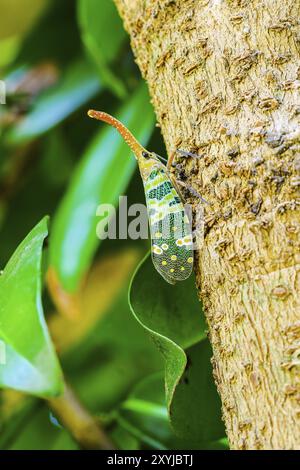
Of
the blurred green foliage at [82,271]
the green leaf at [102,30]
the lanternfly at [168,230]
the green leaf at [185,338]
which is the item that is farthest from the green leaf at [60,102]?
the green leaf at [185,338]

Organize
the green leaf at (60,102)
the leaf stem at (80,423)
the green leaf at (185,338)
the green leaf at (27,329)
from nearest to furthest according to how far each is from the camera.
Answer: the green leaf at (27,329)
the green leaf at (185,338)
the leaf stem at (80,423)
the green leaf at (60,102)

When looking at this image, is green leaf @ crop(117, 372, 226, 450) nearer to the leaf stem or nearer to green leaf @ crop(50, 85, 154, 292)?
the leaf stem

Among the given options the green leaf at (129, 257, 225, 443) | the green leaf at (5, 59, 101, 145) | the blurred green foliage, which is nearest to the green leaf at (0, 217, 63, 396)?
the blurred green foliage

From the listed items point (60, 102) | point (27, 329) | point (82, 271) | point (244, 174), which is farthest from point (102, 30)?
point (27, 329)

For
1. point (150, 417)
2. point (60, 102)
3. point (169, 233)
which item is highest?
point (60, 102)

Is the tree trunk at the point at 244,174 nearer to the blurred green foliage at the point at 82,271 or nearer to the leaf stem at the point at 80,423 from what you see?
the blurred green foliage at the point at 82,271

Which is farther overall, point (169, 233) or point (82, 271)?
point (82, 271)

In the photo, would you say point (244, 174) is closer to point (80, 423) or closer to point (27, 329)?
point (27, 329)
